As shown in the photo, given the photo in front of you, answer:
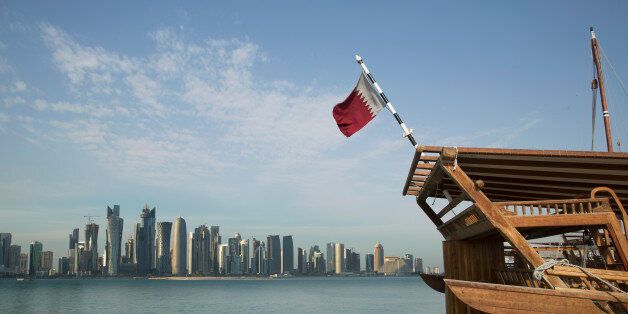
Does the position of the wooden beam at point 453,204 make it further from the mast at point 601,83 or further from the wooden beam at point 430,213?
the mast at point 601,83

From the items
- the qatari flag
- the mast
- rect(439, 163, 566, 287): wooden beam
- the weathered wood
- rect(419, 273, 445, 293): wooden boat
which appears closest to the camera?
the weathered wood

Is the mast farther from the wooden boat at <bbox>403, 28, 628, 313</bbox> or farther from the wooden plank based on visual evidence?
the wooden plank

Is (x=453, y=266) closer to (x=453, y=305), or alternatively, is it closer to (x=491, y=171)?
(x=453, y=305)

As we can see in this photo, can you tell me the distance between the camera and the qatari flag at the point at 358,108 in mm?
14812

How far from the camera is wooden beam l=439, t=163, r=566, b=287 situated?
422 inches

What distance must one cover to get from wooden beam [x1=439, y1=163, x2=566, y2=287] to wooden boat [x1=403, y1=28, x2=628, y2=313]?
20mm

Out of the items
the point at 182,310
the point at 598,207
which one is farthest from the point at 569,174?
the point at 182,310

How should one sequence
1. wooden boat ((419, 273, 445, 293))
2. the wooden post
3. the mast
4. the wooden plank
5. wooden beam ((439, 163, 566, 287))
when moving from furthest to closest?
wooden boat ((419, 273, 445, 293)) → the mast → the wooden post → the wooden plank → wooden beam ((439, 163, 566, 287))

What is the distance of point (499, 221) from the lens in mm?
11180

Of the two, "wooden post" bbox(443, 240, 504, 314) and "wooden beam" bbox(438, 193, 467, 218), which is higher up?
"wooden beam" bbox(438, 193, 467, 218)

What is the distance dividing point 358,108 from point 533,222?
18.6 feet

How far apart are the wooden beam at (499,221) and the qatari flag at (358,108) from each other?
11.8 feet

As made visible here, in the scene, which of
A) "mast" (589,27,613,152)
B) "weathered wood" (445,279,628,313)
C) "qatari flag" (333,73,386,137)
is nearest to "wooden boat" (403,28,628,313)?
"weathered wood" (445,279,628,313)

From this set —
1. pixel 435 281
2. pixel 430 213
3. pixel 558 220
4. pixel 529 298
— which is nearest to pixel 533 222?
pixel 558 220
